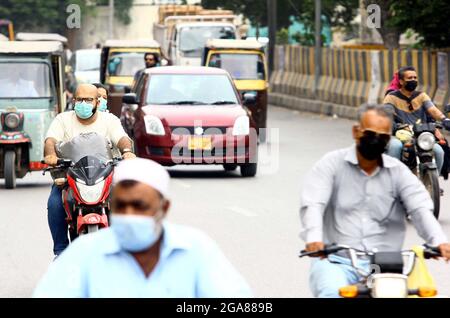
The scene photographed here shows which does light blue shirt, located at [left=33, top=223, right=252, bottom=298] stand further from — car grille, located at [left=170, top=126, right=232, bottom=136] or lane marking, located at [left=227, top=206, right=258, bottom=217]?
car grille, located at [left=170, top=126, right=232, bottom=136]

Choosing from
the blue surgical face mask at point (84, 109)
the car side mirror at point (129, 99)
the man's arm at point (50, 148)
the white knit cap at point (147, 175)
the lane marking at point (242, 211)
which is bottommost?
the lane marking at point (242, 211)

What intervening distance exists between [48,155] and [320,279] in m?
3.98

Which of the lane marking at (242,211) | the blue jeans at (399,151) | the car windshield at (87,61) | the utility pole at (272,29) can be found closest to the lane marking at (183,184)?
the lane marking at (242,211)

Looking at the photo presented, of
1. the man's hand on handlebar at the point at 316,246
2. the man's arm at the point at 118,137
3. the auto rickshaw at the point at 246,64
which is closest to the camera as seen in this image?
the man's hand on handlebar at the point at 316,246

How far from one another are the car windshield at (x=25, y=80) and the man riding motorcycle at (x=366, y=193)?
13378 millimetres

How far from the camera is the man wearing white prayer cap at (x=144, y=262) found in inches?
189

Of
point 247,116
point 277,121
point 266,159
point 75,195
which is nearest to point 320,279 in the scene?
point 75,195

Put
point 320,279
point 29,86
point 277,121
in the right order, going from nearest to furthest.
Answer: point 320,279 < point 29,86 < point 277,121

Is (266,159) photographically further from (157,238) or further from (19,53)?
(157,238)

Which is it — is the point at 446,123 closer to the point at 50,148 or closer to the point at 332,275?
the point at 50,148

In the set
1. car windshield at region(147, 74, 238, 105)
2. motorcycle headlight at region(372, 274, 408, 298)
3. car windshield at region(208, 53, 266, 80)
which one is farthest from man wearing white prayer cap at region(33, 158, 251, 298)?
car windshield at region(208, 53, 266, 80)

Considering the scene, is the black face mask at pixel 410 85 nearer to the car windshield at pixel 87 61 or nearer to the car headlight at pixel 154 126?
the car headlight at pixel 154 126
